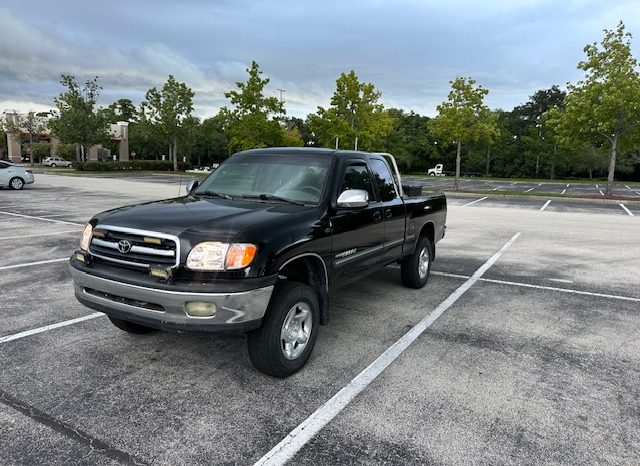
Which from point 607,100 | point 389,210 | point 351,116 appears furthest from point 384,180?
point 351,116

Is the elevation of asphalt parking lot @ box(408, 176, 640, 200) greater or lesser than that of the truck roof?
lesser

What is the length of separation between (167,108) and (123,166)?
780cm

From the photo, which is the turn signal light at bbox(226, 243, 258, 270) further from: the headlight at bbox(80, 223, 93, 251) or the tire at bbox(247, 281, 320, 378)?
the headlight at bbox(80, 223, 93, 251)

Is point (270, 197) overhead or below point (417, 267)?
overhead

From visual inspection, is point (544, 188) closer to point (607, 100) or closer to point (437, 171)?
point (607, 100)

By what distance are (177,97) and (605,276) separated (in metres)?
48.6

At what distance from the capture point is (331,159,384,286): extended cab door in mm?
4387

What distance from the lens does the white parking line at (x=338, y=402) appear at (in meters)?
2.82

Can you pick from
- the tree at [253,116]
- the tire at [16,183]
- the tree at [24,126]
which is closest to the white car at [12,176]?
the tire at [16,183]

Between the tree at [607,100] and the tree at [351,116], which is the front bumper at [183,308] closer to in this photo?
the tree at [607,100]

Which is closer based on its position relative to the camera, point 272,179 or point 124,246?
point 124,246

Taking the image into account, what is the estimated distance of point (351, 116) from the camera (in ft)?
111

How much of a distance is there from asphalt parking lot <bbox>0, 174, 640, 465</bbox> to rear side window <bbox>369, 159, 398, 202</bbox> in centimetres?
134

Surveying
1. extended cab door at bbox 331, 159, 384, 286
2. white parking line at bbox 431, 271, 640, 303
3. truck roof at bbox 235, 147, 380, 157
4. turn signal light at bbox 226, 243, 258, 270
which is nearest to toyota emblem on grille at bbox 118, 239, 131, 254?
turn signal light at bbox 226, 243, 258, 270
